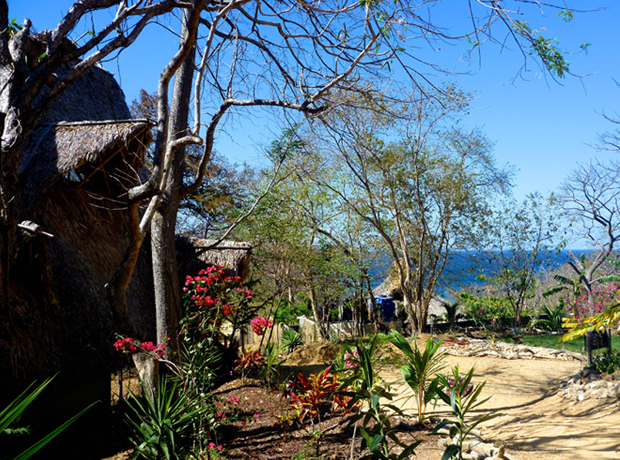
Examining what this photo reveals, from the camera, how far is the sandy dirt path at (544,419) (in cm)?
410

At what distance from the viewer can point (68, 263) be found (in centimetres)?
541

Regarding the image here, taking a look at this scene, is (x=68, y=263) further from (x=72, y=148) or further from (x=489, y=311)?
(x=489, y=311)

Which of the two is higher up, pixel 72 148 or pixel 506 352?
pixel 72 148

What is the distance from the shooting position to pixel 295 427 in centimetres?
489

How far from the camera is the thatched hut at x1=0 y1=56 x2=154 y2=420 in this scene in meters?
4.57

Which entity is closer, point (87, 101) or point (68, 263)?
point (68, 263)

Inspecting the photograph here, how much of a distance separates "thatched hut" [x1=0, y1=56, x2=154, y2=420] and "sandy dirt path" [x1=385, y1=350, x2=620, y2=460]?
395 centimetres

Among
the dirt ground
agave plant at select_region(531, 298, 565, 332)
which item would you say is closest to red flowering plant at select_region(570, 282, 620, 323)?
agave plant at select_region(531, 298, 565, 332)

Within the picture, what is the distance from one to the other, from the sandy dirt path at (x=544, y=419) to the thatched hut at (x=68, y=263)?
13.0 feet

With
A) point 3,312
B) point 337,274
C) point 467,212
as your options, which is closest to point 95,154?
point 3,312

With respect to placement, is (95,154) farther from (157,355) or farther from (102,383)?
(102,383)

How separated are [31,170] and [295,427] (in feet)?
12.7

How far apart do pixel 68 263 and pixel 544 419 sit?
5807 mm

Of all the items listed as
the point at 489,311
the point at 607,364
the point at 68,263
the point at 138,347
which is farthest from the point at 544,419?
the point at 489,311
